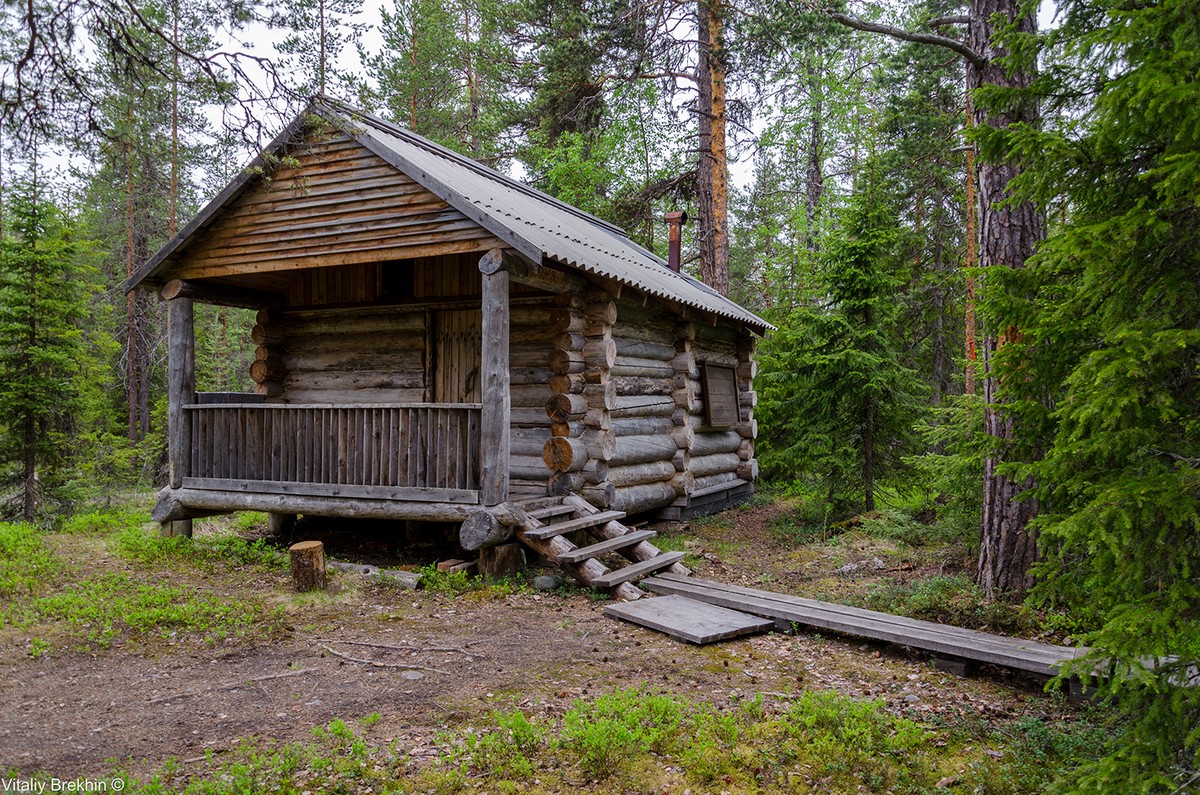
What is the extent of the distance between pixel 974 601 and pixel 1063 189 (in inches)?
164

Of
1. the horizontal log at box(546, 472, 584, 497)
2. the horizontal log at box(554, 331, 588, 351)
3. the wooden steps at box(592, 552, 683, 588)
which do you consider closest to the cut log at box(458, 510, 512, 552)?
the wooden steps at box(592, 552, 683, 588)

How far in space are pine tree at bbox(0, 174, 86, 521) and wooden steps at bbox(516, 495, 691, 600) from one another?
33.5 ft

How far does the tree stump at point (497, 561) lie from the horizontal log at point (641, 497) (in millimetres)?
1833

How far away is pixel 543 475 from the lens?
9.74 meters

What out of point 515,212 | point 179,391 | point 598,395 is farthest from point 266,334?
point 598,395

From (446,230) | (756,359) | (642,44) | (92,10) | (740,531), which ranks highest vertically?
(642,44)

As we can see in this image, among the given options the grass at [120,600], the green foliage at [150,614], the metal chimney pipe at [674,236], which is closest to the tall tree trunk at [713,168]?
the metal chimney pipe at [674,236]

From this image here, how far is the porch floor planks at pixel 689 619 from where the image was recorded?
6469mm

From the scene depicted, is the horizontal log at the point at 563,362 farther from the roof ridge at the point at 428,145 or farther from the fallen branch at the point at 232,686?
the fallen branch at the point at 232,686

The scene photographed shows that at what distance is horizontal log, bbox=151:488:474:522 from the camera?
8.38 meters

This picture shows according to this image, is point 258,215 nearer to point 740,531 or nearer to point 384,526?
point 384,526

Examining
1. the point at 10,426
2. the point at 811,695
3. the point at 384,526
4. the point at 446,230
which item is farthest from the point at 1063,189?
the point at 10,426

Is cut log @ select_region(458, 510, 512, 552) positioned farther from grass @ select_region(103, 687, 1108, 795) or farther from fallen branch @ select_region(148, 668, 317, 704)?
grass @ select_region(103, 687, 1108, 795)

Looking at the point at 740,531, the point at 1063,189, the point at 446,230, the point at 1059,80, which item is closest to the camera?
the point at 1063,189
